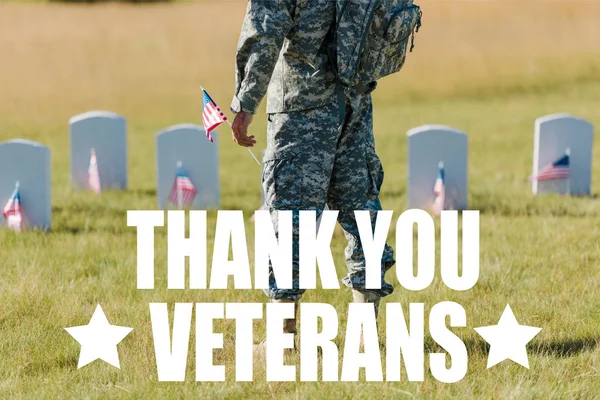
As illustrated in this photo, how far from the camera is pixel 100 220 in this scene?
7113 millimetres

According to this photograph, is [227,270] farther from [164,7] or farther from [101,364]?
[164,7]

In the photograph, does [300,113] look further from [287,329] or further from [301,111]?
[287,329]

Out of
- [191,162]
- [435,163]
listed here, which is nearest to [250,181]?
[191,162]

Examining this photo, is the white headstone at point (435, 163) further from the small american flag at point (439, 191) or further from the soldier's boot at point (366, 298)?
the soldier's boot at point (366, 298)

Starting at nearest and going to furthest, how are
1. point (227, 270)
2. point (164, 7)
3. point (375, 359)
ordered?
point (375, 359), point (227, 270), point (164, 7)

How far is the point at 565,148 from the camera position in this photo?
313 inches

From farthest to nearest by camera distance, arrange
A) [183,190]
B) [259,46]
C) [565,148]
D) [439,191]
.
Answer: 1. [565,148]
2. [183,190]
3. [439,191]
4. [259,46]

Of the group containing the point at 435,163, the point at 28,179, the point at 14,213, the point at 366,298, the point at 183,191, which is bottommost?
the point at 366,298

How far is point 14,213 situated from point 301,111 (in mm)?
3512

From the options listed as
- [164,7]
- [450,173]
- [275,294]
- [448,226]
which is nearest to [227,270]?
[275,294]

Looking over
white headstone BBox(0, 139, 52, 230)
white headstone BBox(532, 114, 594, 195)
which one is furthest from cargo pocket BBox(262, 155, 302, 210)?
white headstone BBox(532, 114, 594, 195)

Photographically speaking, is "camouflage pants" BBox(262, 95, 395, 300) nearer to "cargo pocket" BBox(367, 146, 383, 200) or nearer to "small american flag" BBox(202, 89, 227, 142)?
"cargo pocket" BBox(367, 146, 383, 200)

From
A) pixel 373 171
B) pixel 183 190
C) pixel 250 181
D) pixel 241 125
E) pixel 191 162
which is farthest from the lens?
pixel 250 181

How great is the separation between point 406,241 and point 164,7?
21.5 m
